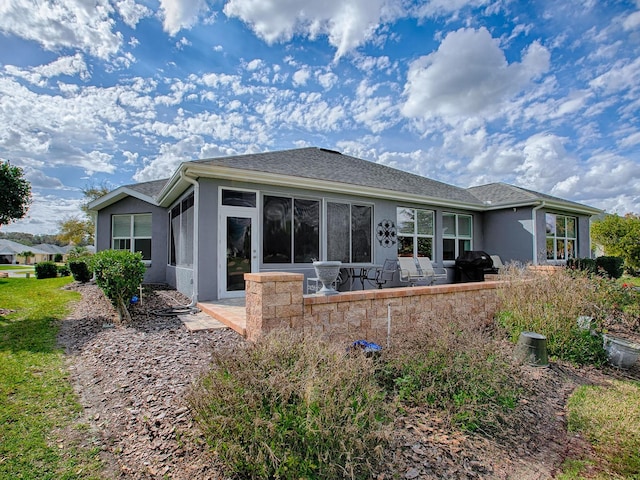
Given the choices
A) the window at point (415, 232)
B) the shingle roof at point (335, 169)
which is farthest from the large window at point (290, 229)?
the window at point (415, 232)

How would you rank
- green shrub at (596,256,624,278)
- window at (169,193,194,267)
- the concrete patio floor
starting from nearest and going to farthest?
the concrete patio floor < window at (169,193,194,267) < green shrub at (596,256,624,278)

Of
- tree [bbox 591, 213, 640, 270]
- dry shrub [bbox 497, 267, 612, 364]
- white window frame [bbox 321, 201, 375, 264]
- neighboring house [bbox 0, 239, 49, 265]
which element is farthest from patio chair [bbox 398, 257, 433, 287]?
neighboring house [bbox 0, 239, 49, 265]

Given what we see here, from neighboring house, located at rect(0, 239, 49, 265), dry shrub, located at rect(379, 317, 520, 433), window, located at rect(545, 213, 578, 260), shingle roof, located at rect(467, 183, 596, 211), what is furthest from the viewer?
neighboring house, located at rect(0, 239, 49, 265)

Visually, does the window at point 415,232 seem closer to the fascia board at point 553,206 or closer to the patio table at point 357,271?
the patio table at point 357,271

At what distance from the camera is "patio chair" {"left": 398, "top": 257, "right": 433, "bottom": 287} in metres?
9.42

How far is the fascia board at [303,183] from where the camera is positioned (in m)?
6.91

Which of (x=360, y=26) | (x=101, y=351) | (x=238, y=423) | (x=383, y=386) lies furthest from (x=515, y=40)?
(x=101, y=351)

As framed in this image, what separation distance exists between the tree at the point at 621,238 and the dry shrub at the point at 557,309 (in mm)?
16353

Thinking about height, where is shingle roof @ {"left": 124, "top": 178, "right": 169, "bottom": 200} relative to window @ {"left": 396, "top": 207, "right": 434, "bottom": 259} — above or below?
above

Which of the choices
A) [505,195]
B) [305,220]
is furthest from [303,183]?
[505,195]

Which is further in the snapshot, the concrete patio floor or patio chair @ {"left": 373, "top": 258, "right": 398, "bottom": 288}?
patio chair @ {"left": 373, "top": 258, "right": 398, "bottom": 288}

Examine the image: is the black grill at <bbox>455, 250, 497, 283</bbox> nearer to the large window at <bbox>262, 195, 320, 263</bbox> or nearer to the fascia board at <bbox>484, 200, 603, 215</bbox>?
the fascia board at <bbox>484, 200, 603, 215</bbox>

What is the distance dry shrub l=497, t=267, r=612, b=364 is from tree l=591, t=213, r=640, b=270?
1635 centimetres

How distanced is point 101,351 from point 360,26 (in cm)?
877
